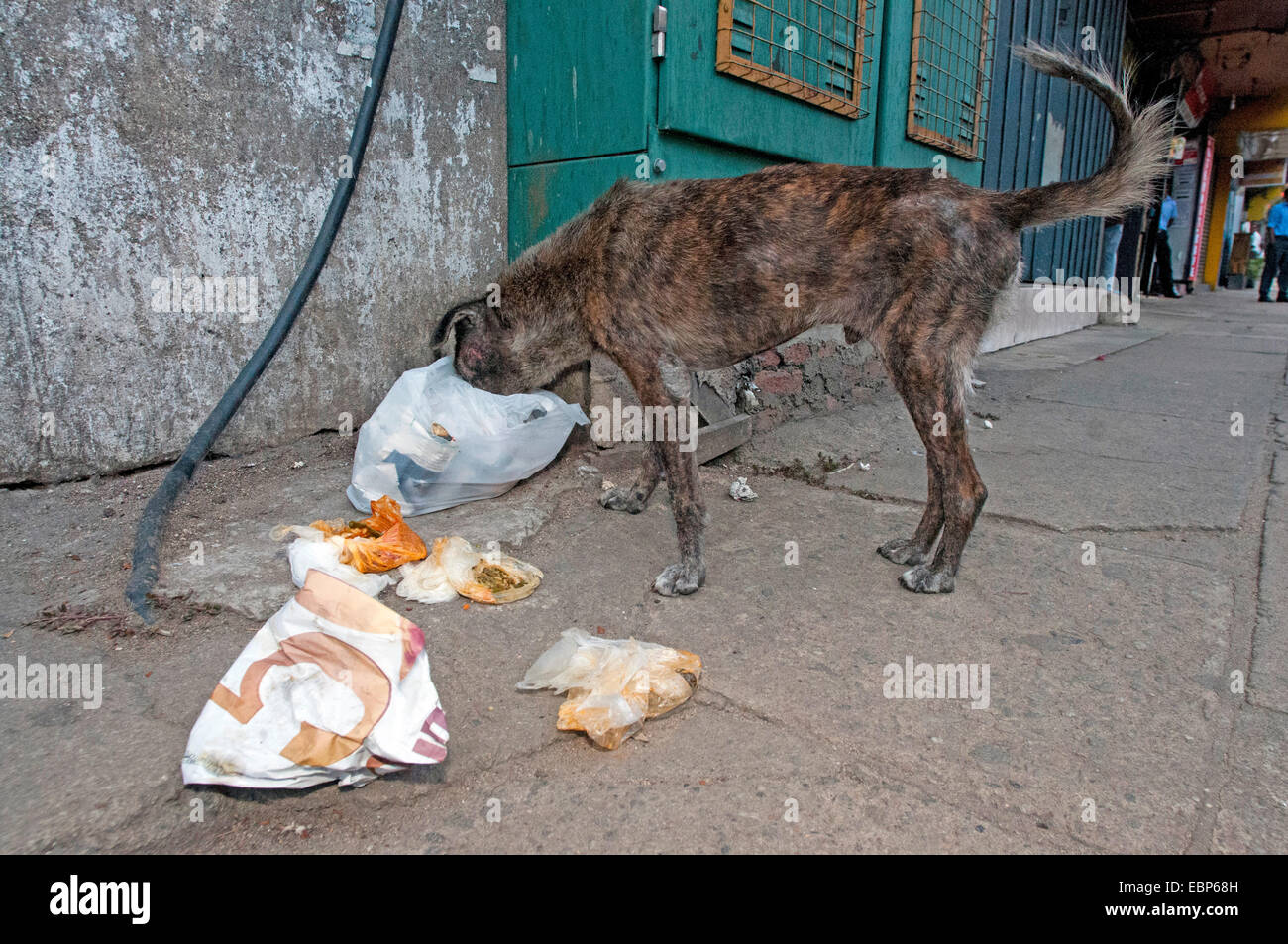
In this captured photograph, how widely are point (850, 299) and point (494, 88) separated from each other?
249 cm

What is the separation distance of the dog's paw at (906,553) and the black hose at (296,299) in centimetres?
260

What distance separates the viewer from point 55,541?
2619 mm

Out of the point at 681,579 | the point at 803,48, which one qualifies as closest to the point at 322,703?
the point at 681,579

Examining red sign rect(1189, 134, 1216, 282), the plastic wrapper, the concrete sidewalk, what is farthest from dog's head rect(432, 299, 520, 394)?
red sign rect(1189, 134, 1216, 282)

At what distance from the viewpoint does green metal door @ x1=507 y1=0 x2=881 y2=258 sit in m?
3.40

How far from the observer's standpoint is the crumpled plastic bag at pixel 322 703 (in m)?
1.49

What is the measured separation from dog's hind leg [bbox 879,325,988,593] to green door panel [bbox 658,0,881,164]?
167 centimetres

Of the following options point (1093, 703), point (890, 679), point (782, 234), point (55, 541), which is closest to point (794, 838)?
point (890, 679)

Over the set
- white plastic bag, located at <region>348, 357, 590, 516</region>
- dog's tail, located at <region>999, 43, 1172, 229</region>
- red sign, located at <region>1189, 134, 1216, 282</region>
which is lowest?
white plastic bag, located at <region>348, 357, 590, 516</region>

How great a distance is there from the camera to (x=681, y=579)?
8.20 feet

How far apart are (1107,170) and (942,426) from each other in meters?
1.01

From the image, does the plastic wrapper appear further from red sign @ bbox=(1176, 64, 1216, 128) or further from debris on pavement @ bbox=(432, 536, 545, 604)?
red sign @ bbox=(1176, 64, 1216, 128)

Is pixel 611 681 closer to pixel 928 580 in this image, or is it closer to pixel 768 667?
pixel 768 667

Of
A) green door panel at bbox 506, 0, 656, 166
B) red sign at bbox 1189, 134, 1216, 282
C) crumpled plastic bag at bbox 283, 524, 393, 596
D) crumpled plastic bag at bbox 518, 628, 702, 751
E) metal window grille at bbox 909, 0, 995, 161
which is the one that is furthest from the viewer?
red sign at bbox 1189, 134, 1216, 282
